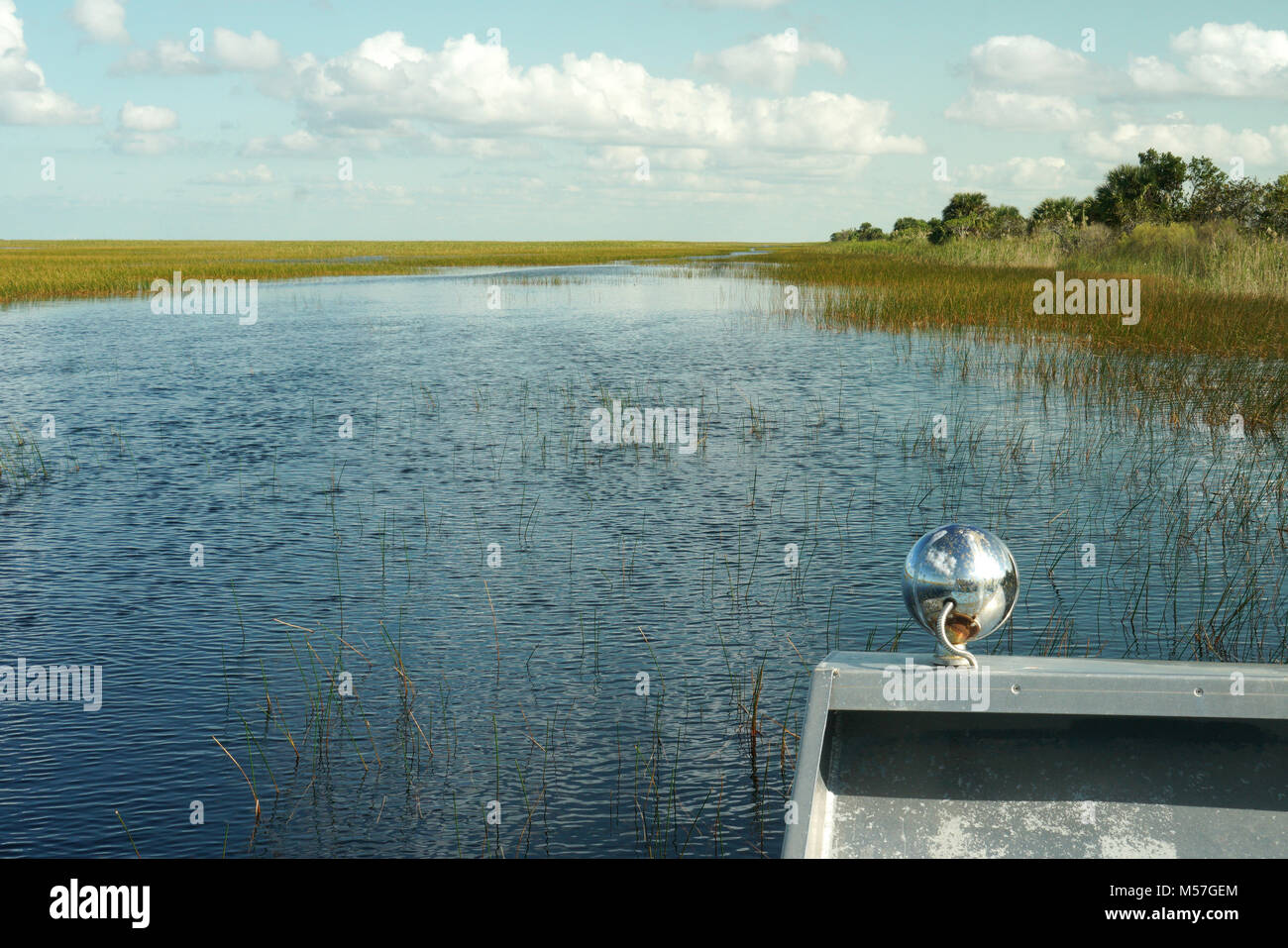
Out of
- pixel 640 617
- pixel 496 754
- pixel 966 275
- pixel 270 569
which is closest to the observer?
pixel 496 754

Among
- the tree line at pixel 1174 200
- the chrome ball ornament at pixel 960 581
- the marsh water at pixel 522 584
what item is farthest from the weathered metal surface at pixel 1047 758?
the tree line at pixel 1174 200

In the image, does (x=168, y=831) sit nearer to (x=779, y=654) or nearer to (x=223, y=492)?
(x=779, y=654)

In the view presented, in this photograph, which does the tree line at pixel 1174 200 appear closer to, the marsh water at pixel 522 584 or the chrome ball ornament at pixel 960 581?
the marsh water at pixel 522 584

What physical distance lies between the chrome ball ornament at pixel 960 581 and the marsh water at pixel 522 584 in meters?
2.18

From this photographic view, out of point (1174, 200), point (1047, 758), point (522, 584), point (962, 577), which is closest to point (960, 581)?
point (962, 577)

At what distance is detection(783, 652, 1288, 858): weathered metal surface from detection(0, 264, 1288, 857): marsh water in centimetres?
174

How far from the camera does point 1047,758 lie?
388 cm

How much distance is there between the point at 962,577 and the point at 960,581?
0.02 meters

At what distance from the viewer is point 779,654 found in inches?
304

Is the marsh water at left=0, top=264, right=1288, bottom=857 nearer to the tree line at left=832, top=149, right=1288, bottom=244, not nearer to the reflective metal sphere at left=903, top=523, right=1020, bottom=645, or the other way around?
the reflective metal sphere at left=903, top=523, right=1020, bottom=645

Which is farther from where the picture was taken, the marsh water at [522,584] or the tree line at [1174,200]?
the tree line at [1174,200]

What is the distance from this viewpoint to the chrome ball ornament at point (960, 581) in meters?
3.57
